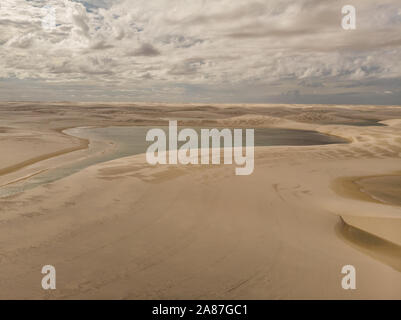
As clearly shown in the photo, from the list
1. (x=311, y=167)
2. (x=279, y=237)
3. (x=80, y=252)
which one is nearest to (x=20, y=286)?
(x=80, y=252)

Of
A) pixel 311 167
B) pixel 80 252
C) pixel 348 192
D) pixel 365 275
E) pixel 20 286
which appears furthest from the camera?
pixel 311 167

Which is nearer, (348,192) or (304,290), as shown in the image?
(304,290)

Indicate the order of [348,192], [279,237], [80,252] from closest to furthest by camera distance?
[80,252] → [279,237] → [348,192]

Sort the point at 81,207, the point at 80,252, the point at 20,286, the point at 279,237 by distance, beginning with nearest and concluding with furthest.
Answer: the point at 20,286 → the point at 80,252 → the point at 279,237 → the point at 81,207
